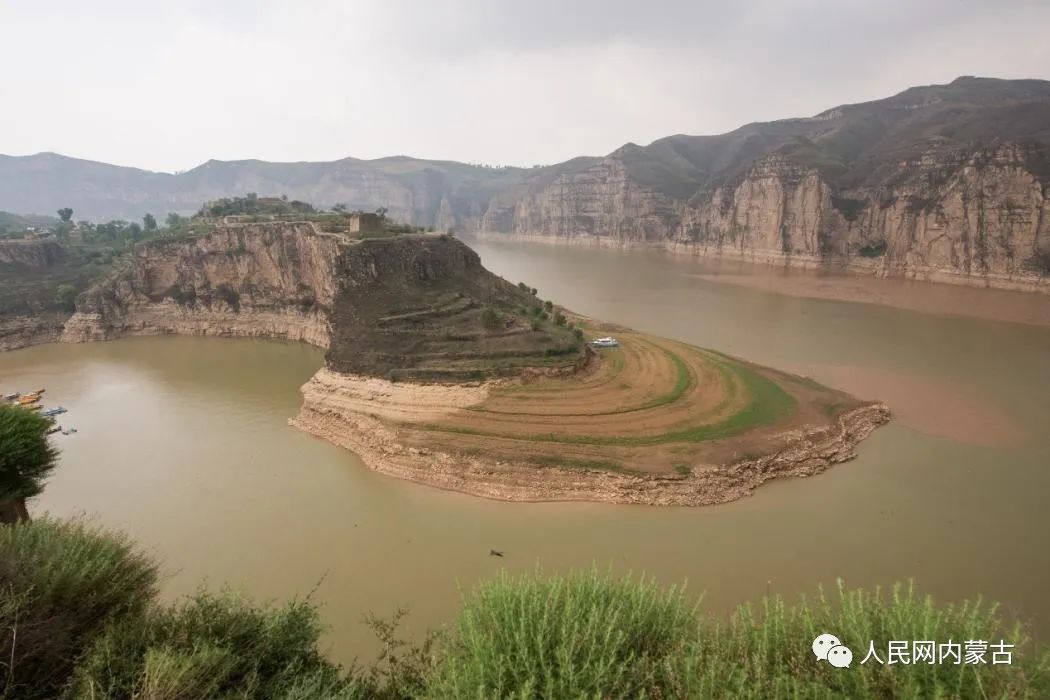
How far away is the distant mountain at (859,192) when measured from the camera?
68438mm

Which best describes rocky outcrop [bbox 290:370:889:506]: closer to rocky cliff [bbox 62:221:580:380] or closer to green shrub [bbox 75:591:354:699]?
rocky cliff [bbox 62:221:580:380]

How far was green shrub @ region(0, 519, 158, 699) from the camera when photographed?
8.77 meters

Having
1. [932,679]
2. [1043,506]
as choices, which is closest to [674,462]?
[1043,506]

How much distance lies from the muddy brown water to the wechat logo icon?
7540 mm

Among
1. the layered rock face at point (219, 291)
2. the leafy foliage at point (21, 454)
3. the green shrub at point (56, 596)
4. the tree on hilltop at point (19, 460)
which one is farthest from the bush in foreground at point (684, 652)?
the layered rock face at point (219, 291)

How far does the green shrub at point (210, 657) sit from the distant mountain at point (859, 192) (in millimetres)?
84383

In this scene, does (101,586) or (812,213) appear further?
(812,213)

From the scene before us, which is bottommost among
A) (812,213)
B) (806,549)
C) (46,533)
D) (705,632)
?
(806,549)

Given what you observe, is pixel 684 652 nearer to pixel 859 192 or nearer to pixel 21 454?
pixel 21 454

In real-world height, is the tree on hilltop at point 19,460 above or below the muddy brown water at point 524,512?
above

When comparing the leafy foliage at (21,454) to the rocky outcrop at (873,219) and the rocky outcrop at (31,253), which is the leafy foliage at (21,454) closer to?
the rocky outcrop at (31,253)

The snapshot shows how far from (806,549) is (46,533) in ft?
73.1

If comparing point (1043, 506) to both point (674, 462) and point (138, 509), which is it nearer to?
point (674, 462)

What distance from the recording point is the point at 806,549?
760 inches
